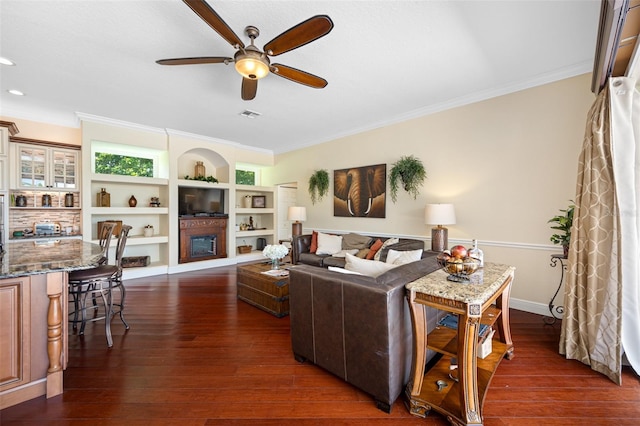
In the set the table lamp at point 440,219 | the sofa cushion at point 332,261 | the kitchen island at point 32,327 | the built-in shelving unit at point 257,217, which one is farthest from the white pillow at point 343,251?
the kitchen island at point 32,327

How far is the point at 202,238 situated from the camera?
222 inches

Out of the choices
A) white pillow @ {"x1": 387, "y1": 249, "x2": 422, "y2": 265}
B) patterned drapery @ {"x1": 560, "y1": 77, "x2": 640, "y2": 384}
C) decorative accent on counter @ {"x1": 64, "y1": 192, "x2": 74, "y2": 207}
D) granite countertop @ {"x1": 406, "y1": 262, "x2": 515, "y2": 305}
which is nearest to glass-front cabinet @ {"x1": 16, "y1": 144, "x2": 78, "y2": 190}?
decorative accent on counter @ {"x1": 64, "y1": 192, "x2": 74, "y2": 207}

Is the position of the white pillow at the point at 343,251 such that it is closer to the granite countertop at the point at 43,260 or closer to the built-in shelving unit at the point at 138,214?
the granite countertop at the point at 43,260

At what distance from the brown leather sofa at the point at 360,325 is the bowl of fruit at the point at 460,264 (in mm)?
243

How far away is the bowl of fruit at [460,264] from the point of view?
168 centimetres

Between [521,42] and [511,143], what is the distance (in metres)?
1.23

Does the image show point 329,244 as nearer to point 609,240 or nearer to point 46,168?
point 609,240

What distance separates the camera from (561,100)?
295cm

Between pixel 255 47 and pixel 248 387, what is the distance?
8.65 feet

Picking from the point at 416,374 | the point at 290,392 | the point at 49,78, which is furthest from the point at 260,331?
the point at 49,78

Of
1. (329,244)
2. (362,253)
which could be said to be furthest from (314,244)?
(362,253)

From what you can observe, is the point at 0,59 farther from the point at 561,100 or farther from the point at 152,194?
the point at 561,100

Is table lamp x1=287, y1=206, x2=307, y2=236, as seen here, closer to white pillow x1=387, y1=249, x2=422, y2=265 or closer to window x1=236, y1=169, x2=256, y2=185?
window x1=236, y1=169, x2=256, y2=185

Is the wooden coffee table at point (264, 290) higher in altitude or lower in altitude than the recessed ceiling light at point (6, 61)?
lower
